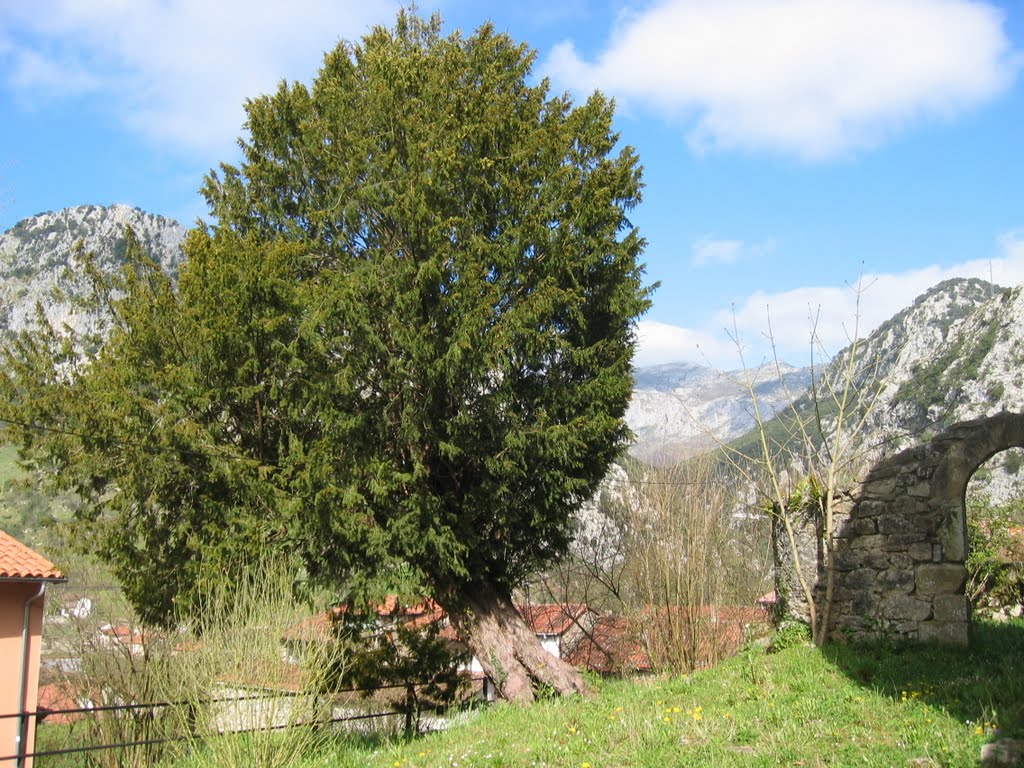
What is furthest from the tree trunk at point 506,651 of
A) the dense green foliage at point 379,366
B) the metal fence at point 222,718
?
the metal fence at point 222,718

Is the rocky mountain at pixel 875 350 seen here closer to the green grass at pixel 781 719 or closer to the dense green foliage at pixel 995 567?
the dense green foliage at pixel 995 567

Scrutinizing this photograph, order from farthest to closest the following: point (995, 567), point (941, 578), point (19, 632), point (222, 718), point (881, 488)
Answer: point (19, 632) → point (995, 567) → point (881, 488) → point (941, 578) → point (222, 718)

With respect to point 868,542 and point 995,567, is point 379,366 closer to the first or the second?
point 868,542

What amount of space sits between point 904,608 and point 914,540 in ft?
2.66

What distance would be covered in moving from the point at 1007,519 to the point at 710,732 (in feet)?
30.4

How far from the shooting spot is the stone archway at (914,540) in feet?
30.5

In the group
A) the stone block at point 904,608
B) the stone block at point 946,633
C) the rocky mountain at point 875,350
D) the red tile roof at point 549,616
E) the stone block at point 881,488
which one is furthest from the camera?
the red tile roof at point 549,616

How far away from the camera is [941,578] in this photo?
941 cm

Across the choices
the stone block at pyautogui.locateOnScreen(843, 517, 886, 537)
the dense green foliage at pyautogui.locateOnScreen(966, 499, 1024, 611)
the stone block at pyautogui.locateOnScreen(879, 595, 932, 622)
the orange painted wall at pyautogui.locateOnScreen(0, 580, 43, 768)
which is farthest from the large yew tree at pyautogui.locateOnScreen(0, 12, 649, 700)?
the dense green foliage at pyautogui.locateOnScreen(966, 499, 1024, 611)

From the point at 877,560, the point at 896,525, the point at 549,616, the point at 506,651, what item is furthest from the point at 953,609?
the point at 549,616

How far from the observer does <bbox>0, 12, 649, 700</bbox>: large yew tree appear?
11.0 meters

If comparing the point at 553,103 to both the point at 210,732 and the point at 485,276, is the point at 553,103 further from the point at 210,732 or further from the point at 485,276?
the point at 210,732

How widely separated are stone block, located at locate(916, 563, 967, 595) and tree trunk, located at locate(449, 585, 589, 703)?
497cm

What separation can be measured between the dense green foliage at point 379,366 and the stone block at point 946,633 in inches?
184
